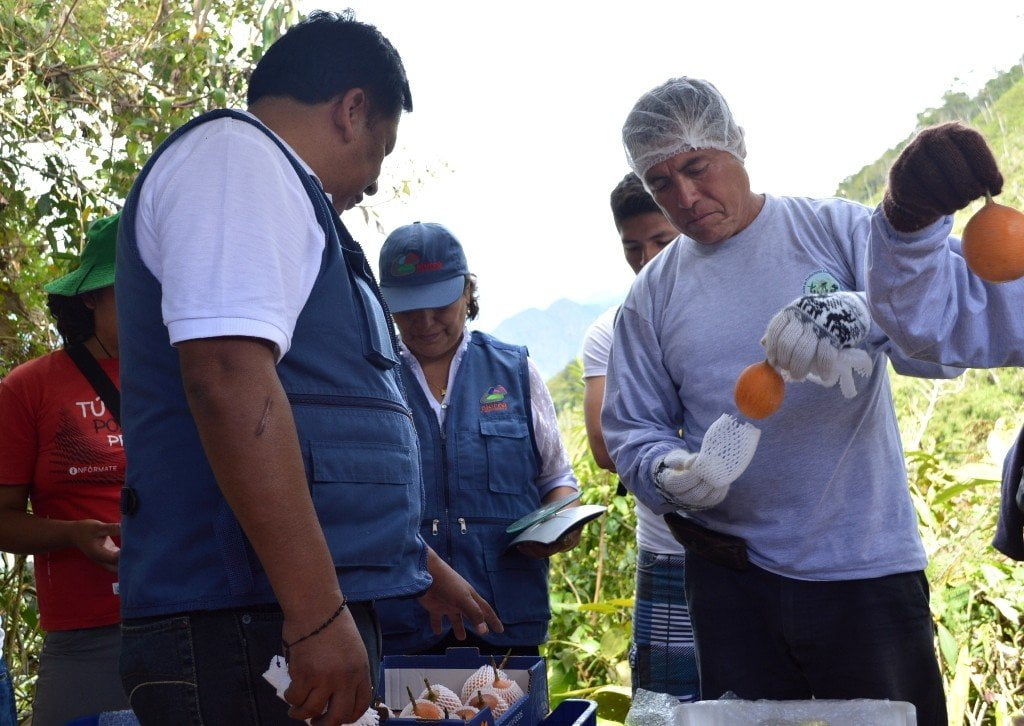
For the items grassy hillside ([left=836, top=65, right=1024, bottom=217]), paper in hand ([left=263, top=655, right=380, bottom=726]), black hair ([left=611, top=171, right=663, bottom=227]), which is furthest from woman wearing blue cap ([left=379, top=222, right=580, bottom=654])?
grassy hillside ([left=836, top=65, right=1024, bottom=217])

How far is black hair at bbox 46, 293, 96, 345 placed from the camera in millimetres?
2281

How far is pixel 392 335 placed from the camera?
1545 mm

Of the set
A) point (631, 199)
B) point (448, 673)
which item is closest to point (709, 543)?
point (448, 673)

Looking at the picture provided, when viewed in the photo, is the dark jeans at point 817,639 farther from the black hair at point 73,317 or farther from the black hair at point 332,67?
the black hair at point 73,317

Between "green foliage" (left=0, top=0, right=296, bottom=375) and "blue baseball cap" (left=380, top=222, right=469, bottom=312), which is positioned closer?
"blue baseball cap" (left=380, top=222, right=469, bottom=312)

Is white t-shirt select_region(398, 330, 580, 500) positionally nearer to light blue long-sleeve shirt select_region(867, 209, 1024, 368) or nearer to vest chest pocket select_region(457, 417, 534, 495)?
vest chest pocket select_region(457, 417, 534, 495)

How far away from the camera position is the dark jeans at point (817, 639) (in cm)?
174

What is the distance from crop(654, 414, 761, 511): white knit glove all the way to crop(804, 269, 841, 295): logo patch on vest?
290 mm

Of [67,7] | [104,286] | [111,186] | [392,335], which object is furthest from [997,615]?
[67,7]

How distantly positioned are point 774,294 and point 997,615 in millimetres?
2216

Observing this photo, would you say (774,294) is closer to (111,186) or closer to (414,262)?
(414,262)

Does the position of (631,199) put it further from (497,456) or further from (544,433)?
(497,456)

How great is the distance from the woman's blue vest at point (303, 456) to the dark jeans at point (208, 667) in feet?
0.09

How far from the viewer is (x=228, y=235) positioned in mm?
1202
